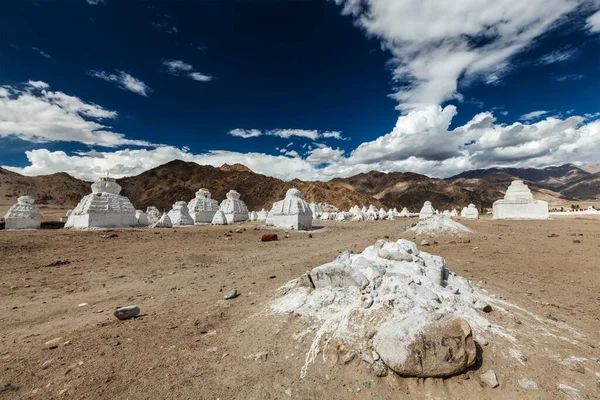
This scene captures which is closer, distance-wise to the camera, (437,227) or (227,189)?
(437,227)

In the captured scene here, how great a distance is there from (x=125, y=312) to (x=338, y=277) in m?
3.72

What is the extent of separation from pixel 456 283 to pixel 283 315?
316cm

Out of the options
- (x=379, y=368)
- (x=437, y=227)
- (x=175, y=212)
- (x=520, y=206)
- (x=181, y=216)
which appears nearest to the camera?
(x=379, y=368)

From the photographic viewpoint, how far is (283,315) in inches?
173

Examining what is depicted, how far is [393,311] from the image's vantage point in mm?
3689

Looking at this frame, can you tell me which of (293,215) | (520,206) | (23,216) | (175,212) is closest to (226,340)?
(293,215)

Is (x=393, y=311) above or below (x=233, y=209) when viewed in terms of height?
below

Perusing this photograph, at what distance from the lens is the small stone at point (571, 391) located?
8.81 ft

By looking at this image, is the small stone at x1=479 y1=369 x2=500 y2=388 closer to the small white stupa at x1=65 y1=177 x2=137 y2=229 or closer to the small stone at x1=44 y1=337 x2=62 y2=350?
the small stone at x1=44 y1=337 x2=62 y2=350

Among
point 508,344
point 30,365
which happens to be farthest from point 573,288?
point 30,365

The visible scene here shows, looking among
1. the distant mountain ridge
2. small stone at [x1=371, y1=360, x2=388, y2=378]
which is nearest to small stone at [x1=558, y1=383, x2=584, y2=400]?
small stone at [x1=371, y1=360, x2=388, y2=378]

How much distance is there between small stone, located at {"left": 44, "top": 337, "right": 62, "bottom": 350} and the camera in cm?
391

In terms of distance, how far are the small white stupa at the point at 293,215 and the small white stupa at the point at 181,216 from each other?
31.9ft

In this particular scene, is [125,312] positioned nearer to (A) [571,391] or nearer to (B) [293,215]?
(A) [571,391]
